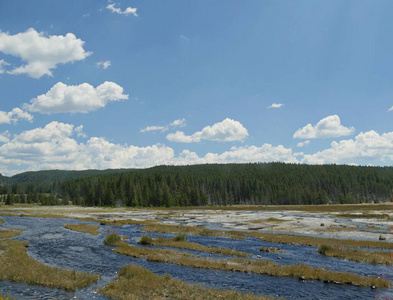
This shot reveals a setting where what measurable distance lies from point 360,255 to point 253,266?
1428 cm

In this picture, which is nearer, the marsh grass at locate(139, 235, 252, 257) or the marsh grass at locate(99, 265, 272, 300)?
the marsh grass at locate(99, 265, 272, 300)

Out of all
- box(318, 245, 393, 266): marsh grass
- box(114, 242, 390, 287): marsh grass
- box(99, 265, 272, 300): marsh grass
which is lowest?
box(318, 245, 393, 266): marsh grass

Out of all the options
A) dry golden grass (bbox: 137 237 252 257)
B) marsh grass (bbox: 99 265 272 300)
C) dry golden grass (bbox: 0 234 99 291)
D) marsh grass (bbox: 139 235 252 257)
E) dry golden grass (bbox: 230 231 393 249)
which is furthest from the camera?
dry golden grass (bbox: 230 231 393 249)

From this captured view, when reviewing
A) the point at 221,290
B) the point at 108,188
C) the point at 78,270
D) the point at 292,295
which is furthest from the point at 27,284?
the point at 108,188

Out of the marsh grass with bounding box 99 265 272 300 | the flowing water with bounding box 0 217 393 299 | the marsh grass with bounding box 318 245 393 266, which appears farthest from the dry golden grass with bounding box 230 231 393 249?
the marsh grass with bounding box 99 265 272 300

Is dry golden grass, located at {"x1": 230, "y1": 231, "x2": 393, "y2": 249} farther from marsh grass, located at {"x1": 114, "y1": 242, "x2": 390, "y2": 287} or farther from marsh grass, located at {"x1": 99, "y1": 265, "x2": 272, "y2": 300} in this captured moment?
marsh grass, located at {"x1": 99, "y1": 265, "x2": 272, "y2": 300}

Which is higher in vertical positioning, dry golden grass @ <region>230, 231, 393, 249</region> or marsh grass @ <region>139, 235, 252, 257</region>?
marsh grass @ <region>139, 235, 252, 257</region>

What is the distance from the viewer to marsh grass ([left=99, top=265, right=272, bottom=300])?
838 inches

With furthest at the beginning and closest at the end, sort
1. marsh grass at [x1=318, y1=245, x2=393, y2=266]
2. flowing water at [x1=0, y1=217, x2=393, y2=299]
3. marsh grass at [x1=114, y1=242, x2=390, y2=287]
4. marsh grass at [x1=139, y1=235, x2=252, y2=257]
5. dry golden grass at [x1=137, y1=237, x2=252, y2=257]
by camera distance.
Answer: marsh grass at [x1=139, y1=235, x2=252, y2=257]
dry golden grass at [x1=137, y1=237, x2=252, y2=257]
marsh grass at [x1=318, y1=245, x2=393, y2=266]
marsh grass at [x1=114, y1=242, x2=390, y2=287]
flowing water at [x1=0, y1=217, x2=393, y2=299]

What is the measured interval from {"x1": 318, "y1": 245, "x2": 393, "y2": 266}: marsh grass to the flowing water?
148 cm

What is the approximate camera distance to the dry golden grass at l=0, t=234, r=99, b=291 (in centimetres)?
2369

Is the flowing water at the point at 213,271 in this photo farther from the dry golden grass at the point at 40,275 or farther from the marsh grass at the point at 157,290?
the marsh grass at the point at 157,290

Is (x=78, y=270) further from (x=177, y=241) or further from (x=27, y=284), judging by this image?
(x=177, y=241)

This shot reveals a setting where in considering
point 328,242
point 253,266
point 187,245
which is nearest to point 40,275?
point 253,266
